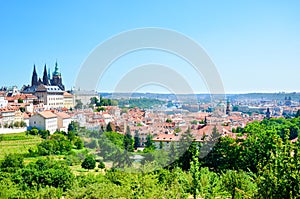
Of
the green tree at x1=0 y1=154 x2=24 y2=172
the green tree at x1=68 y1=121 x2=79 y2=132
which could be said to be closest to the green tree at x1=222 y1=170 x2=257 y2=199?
the green tree at x1=0 y1=154 x2=24 y2=172

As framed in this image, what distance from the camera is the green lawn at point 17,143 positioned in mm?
22148

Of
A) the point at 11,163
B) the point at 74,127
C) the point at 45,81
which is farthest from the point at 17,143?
the point at 45,81

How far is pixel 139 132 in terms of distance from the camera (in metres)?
26.3

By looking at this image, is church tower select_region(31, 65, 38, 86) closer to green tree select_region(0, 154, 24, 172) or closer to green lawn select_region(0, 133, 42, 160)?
green lawn select_region(0, 133, 42, 160)

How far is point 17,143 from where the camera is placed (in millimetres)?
24562

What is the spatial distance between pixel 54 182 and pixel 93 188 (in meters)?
4.04

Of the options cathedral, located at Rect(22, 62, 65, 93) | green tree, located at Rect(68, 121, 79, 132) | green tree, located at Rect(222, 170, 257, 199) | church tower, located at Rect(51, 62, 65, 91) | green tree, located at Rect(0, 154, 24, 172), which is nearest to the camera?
green tree, located at Rect(222, 170, 257, 199)

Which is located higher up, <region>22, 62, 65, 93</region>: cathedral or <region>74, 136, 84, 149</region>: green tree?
<region>22, 62, 65, 93</region>: cathedral

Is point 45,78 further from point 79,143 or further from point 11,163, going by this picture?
point 11,163

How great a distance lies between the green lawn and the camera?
22148 millimetres

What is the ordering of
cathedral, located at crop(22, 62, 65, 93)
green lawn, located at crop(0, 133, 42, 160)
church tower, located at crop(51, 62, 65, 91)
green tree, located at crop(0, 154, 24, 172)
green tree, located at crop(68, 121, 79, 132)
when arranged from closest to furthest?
green tree, located at crop(0, 154, 24, 172)
green lawn, located at crop(0, 133, 42, 160)
green tree, located at crop(68, 121, 79, 132)
cathedral, located at crop(22, 62, 65, 93)
church tower, located at crop(51, 62, 65, 91)

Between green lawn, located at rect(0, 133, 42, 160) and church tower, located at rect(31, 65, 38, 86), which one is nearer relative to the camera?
green lawn, located at rect(0, 133, 42, 160)

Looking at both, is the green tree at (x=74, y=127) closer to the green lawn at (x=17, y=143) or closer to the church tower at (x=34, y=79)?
the green lawn at (x=17, y=143)

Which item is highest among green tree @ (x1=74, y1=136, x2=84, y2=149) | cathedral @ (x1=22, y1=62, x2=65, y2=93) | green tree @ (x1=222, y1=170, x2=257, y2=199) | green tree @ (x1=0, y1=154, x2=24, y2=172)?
cathedral @ (x1=22, y1=62, x2=65, y2=93)
